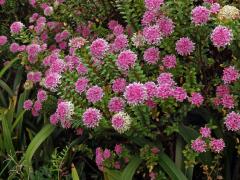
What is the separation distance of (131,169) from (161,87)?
45 cm

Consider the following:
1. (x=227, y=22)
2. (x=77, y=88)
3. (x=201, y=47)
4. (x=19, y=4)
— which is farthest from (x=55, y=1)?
(x=227, y=22)

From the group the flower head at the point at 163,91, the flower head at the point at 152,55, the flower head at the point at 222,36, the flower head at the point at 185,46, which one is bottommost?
the flower head at the point at 163,91

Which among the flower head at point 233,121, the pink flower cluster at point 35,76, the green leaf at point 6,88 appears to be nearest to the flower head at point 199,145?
the flower head at point 233,121

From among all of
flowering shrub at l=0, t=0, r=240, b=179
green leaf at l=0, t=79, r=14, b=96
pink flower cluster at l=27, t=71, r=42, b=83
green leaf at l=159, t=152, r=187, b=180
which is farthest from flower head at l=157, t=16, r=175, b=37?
green leaf at l=0, t=79, r=14, b=96

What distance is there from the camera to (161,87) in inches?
71.9

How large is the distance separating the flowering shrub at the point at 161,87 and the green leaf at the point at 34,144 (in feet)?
0.45

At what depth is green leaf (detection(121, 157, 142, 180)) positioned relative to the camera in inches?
78.7

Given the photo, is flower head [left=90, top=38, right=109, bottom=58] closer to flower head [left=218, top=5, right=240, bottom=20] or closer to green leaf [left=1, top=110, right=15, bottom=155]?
flower head [left=218, top=5, right=240, bottom=20]

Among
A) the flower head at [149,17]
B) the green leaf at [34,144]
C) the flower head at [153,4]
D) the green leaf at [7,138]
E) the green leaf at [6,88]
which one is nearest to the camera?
the flower head at [153,4]

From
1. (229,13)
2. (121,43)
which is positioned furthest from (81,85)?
(229,13)

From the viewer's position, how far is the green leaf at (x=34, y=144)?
2.29 meters

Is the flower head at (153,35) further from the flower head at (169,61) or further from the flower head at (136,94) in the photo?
the flower head at (136,94)

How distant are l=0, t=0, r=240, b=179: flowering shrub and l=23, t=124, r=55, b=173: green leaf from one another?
137 millimetres

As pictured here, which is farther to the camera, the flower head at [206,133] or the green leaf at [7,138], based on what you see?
the green leaf at [7,138]
